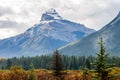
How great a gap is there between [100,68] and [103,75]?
0.63 metres

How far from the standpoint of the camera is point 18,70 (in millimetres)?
186875

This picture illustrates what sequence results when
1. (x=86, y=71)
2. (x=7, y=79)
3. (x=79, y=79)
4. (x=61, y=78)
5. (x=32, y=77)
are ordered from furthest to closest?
(x=7, y=79), (x=79, y=79), (x=86, y=71), (x=32, y=77), (x=61, y=78)

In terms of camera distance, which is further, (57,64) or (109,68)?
(57,64)

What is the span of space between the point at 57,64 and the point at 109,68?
19.8 meters

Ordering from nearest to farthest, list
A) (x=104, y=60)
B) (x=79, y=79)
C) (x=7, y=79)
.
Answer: (x=104, y=60), (x=79, y=79), (x=7, y=79)

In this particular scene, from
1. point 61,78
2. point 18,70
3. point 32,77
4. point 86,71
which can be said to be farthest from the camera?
point 18,70

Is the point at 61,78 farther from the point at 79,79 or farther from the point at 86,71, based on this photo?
the point at 79,79

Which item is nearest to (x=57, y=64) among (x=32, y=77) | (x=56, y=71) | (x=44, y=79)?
(x=56, y=71)

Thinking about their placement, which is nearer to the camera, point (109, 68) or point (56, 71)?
point (109, 68)

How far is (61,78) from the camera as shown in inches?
1629

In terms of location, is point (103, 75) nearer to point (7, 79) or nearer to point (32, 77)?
point (32, 77)

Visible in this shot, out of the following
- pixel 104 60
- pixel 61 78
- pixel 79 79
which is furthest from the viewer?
pixel 79 79

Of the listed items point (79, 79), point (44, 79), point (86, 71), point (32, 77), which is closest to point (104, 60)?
point (32, 77)

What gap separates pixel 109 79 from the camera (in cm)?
2297
